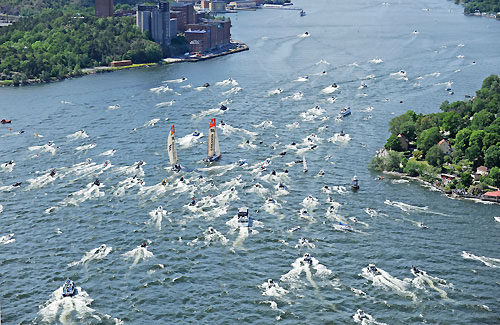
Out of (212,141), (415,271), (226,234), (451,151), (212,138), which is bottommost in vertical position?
(415,271)

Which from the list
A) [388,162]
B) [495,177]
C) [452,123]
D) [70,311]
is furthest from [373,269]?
[452,123]

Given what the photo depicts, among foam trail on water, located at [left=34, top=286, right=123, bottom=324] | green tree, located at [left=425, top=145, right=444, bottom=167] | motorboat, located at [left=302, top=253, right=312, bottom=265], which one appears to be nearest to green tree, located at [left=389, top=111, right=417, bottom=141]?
green tree, located at [left=425, top=145, right=444, bottom=167]

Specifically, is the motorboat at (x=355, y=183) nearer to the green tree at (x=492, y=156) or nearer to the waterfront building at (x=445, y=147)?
the waterfront building at (x=445, y=147)

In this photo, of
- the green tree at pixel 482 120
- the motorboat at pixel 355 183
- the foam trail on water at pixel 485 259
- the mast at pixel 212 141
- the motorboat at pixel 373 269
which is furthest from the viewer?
the green tree at pixel 482 120

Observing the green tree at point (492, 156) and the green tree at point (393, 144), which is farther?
the green tree at point (393, 144)

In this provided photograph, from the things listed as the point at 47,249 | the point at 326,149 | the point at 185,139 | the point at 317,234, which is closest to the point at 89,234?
the point at 47,249

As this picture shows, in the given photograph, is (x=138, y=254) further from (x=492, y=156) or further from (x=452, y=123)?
(x=452, y=123)

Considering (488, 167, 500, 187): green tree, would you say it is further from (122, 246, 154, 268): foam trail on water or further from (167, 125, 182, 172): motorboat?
(122, 246, 154, 268): foam trail on water

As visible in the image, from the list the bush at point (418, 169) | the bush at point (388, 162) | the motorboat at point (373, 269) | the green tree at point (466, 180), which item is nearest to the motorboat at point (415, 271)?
the motorboat at point (373, 269)
